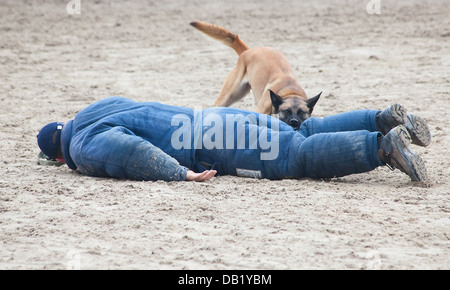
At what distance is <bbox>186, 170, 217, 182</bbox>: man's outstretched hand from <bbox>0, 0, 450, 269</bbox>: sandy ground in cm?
7

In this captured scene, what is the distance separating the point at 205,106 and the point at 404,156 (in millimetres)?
3205

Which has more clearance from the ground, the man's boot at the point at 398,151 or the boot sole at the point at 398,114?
the boot sole at the point at 398,114

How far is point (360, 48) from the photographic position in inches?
341

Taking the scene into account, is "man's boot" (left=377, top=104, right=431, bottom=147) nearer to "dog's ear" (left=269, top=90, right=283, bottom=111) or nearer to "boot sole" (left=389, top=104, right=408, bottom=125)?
"boot sole" (left=389, top=104, right=408, bottom=125)

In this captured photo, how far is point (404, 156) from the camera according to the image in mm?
3779

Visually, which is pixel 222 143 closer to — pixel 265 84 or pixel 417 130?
pixel 417 130

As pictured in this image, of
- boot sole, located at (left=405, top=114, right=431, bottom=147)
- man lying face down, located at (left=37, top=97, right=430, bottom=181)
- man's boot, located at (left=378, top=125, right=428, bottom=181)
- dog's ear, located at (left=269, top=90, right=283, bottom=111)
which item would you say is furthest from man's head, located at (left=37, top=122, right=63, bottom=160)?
boot sole, located at (left=405, top=114, right=431, bottom=147)

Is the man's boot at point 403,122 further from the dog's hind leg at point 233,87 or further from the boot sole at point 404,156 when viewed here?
the dog's hind leg at point 233,87

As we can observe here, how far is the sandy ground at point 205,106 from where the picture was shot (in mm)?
2994

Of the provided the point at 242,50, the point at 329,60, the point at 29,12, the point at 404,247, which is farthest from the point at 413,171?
the point at 29,12

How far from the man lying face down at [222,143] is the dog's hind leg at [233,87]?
2.46 meters

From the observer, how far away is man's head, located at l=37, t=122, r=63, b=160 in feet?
13.9

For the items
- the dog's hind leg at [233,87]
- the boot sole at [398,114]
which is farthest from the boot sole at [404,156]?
the dog's hind leg at [233,87]

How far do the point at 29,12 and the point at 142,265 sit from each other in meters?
9.58
